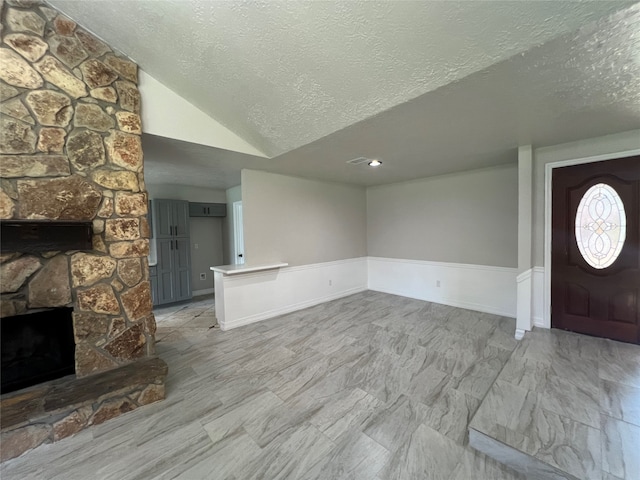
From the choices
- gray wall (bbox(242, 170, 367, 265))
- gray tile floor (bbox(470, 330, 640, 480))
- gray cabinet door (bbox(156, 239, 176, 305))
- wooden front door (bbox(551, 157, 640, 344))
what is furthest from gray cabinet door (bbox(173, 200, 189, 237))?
wooden front door (bbox(551, 157, 640, 344))

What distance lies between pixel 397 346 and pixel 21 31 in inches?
174

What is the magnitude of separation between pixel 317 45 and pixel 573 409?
3181 millimetres

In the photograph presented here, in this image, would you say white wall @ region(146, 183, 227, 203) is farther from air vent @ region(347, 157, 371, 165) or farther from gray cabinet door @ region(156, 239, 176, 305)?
air vent @ region(347, 157, 371, 165)

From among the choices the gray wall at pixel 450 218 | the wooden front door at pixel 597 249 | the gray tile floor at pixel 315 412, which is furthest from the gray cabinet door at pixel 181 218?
the wooden front door at pixel 597 249

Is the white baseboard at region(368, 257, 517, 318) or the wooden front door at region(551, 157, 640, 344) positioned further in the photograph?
the white baseboard at region(368, 257, 517, 318)

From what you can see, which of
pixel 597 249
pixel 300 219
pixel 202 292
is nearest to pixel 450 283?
pixel 597 249

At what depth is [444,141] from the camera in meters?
2.86

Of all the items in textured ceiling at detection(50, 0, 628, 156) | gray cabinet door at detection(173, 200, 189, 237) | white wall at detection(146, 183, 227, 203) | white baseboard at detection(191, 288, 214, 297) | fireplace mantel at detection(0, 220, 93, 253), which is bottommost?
white baseboard at detection(191, 288, 214, 297)

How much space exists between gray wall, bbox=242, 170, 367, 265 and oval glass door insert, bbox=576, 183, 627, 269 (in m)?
3.46

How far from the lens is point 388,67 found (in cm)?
177

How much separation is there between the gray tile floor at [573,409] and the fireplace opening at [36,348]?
3.18 meters

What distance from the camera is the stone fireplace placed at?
1823mm

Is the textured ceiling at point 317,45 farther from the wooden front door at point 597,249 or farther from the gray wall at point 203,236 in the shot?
the gray wall at point 203,236

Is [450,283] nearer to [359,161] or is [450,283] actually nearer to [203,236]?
[359,161]
